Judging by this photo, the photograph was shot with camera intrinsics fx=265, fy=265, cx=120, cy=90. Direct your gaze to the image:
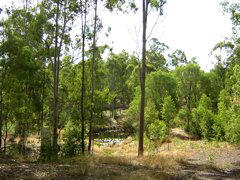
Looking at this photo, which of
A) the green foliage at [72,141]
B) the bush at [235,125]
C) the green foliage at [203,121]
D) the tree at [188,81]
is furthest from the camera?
the tree at [188,81]

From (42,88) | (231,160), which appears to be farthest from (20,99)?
(231,160)

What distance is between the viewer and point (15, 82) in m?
16.8

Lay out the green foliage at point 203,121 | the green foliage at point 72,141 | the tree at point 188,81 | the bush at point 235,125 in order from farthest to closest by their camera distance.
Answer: the tree at point 188,81 → the green foliage at point 203,121 → the bush at point 235,125 → the green foliage at point 72,141

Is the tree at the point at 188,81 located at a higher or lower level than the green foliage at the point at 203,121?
higher

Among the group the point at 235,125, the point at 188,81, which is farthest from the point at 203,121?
the point at 188,81

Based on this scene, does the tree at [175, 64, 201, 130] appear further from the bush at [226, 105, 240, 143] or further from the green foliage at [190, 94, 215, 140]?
the bush at [226, 105, 240, 143]

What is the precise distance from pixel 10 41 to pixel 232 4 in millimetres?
12857

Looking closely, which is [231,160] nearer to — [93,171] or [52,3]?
[93,171]

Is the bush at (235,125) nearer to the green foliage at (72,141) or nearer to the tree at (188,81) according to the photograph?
the green foliage at (72,141)

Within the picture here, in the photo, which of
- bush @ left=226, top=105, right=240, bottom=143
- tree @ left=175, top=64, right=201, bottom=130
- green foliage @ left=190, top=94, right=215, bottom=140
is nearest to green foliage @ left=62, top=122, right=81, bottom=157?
bush @ left=226, top=105, right=240, bottom=143

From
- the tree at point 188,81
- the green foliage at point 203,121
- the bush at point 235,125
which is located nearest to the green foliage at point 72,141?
the bush at point 235,125

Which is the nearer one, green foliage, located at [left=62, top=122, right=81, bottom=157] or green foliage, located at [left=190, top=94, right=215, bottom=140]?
green foliage, located at [left=62, top=122, right=81, bottom=157]

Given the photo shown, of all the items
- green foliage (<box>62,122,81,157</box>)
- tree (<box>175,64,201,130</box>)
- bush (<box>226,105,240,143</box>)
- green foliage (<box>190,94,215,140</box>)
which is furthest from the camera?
tree (<box>175,64,201,130</box>)

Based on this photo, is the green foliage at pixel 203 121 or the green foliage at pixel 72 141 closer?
the green foliage at pixel 72 141
